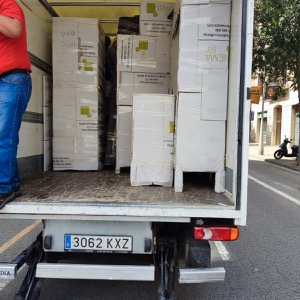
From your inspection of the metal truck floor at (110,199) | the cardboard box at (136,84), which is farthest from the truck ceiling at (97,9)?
the metal truck floor at (110,199)

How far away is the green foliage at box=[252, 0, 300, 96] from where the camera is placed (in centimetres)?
1270

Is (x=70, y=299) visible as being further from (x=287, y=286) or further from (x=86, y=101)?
(x=86, y=101)

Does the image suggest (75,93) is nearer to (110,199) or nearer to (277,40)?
(110,199)

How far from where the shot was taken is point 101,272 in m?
2.56

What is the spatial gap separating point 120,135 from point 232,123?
2.00m

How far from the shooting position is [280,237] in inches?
207

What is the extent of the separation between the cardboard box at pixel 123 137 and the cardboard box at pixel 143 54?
0.53 m

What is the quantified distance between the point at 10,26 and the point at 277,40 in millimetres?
12582

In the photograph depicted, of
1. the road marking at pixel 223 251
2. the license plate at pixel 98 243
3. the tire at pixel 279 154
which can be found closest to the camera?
the license plate at pixel 98 243

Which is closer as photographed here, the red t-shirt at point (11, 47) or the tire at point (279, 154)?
the red t-shirt at point (11, 47)

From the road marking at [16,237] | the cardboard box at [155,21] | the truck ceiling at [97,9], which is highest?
the truck ceiling at [97,9]

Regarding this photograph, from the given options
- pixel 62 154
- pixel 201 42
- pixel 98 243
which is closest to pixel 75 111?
pixel 62 154

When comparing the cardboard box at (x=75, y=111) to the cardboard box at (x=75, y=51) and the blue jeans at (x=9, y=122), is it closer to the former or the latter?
the cardboard box at (x=75, y=51)

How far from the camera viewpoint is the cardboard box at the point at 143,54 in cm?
466
